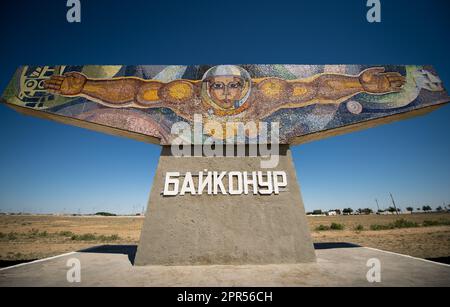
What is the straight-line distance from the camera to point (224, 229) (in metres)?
7.31

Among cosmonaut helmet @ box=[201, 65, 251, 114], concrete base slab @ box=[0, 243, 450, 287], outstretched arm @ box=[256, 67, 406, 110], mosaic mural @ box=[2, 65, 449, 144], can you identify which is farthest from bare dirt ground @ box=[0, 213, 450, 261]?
cosmonaut helmet @ box=[201, 65, 251, 114]

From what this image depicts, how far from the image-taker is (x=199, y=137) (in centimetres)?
823

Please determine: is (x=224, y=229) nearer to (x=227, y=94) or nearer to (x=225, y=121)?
(x=225, y=121)

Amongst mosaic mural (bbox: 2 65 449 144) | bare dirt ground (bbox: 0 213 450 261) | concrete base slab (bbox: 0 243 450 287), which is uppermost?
mosaic mural (bbox: 2 65 449 144)

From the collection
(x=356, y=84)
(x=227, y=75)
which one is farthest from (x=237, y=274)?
(x=356, y=84)

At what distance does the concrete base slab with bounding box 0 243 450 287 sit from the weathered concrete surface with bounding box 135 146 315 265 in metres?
0.31

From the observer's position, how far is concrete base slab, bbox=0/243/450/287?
521 cm

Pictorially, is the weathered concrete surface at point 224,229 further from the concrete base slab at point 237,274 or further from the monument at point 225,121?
the concrete base slab at point 237,274

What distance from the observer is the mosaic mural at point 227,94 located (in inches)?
333

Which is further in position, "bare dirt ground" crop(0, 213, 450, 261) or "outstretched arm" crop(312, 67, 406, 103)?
"bare dirt ground" crop(0, 213, 450, 261)

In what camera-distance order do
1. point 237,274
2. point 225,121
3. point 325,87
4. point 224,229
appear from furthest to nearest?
point 325,87
point 225,121
point 224,229
point 237,274

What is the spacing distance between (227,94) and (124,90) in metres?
3.85

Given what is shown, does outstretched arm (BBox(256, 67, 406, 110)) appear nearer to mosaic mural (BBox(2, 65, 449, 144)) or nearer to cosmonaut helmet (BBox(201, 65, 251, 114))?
mosaic mural (BBox(2, 65, 449, 144))
